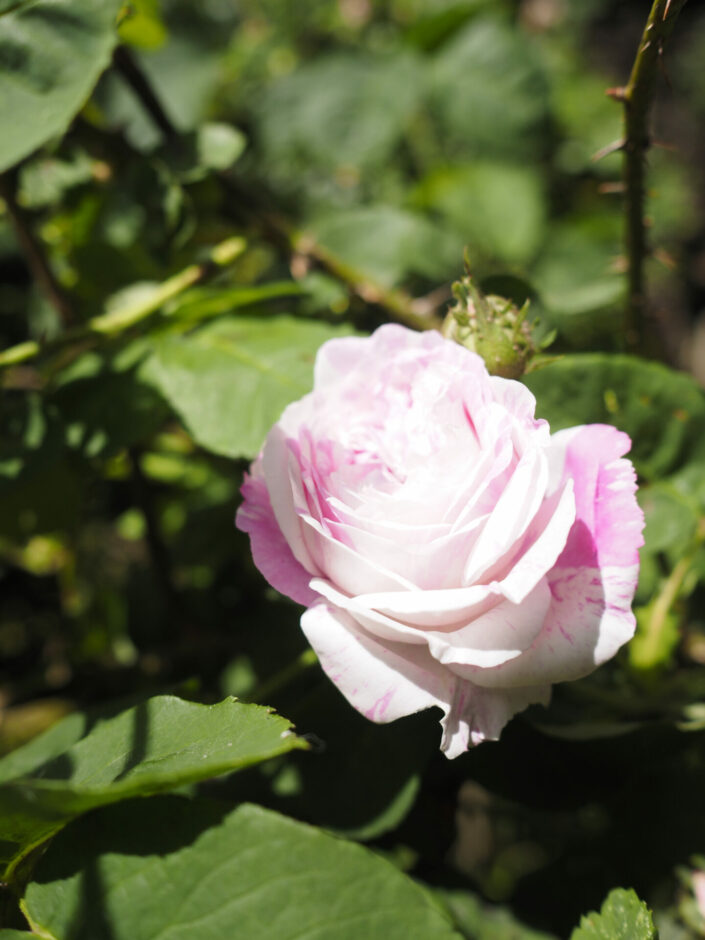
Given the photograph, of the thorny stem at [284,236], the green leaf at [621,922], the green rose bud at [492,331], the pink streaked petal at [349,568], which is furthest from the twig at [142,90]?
the green leaf at [621,922]

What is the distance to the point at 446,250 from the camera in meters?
1.10

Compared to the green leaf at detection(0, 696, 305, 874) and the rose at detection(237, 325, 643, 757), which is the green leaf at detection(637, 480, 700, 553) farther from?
the green leaf at detection(0, 696, 305, 874)

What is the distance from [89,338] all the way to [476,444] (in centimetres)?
45

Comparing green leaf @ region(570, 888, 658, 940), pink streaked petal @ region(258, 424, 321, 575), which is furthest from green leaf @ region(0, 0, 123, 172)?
green leaf @ region(570, 888, 658, 940)

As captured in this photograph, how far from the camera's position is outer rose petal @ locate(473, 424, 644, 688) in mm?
452

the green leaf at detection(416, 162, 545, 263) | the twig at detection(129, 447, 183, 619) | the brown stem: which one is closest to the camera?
the brown stem

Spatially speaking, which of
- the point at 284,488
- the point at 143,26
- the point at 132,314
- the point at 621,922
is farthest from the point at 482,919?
the point at 143,26

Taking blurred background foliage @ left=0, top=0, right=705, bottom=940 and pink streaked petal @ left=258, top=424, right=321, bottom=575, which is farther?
blurred background foliage @ left=0, top=0, right=705, bottom=940

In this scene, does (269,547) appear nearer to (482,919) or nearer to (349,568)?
(349,568)

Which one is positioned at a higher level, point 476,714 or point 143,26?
point 143,26

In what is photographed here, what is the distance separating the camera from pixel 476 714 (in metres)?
0.46

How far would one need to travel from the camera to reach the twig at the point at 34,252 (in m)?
0.81

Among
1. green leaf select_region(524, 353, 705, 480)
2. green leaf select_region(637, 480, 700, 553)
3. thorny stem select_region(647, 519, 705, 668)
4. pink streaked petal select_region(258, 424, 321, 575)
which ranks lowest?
thorny stem select_region(647, 519, 705, 668)

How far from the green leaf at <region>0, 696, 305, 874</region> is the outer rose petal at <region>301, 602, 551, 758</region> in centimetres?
5
